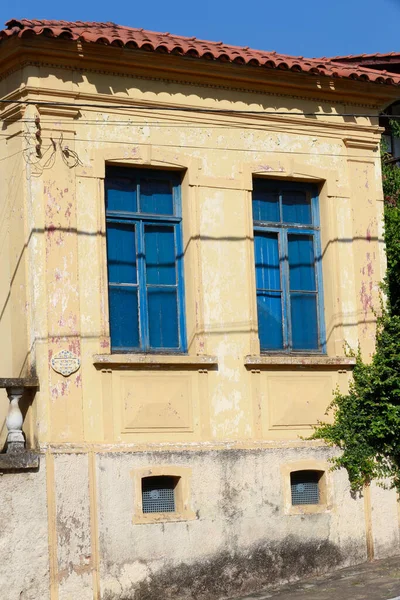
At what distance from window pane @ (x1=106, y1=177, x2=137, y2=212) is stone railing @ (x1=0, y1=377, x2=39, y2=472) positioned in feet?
7.73

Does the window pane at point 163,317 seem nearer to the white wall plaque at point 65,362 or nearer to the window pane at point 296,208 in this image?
the white wall plaque at point 65,362

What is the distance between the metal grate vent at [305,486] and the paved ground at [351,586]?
36.2 inches

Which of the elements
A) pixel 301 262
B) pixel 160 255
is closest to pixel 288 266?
pixel 301 262

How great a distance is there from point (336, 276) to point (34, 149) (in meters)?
4.20

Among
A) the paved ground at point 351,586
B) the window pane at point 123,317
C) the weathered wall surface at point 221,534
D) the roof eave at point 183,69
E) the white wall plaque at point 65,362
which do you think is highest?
the roof eave at point 183,69

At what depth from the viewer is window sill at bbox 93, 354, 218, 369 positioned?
12.8 meters

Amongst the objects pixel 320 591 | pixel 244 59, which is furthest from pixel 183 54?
pixel 320 591

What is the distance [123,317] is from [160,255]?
2.98 feet

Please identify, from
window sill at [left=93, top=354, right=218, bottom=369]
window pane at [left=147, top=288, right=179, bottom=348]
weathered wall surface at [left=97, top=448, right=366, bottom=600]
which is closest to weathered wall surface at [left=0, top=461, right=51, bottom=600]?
weathered wall surface at [left=97, top=448, right=366, bottom=600]

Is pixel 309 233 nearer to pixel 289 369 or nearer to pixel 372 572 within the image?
pixel 289 369

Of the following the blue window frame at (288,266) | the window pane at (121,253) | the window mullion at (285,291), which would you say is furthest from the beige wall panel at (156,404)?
the window mullion at (285,291)

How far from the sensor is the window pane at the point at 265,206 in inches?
566

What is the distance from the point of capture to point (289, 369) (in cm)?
1396

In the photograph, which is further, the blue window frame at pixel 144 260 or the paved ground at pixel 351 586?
the blue window frame at pixel 144 260
